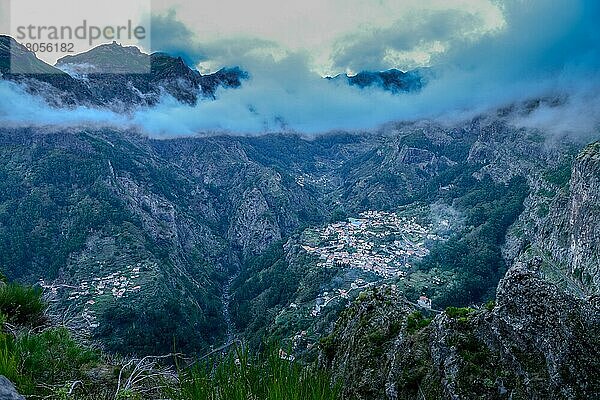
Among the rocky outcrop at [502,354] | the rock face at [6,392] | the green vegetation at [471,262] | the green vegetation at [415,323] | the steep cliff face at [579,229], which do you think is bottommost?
the green vegetation at [471,262]

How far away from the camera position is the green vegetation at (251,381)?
4.02 meters

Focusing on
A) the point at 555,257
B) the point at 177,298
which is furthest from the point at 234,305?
the point at 555,257

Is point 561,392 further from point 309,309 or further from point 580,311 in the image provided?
point 309,309

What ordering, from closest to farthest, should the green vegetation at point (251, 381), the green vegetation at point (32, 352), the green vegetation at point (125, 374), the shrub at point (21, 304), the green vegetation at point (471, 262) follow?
the green vegetation at point (251, 381), the green vegetation at point (125, 374), the green vegetation at point (32, 352), the shrub at point (21, 304), the green vegetation at point (471, 262)

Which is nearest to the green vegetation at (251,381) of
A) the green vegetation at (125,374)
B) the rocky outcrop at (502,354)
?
the green vegetation at (125,374)

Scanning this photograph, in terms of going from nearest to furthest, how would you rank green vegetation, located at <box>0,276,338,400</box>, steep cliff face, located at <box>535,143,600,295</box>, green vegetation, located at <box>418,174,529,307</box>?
green vegetation, located at <box>0,276,338,400</box>, steep cliff face, located at <box>535,143,600,295</box>, green vegetation, located at <box>418,174,529,307</box>

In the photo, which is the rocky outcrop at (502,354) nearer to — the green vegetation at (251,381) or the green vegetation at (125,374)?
the green vegetation at (251,381)

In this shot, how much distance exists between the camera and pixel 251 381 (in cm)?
433

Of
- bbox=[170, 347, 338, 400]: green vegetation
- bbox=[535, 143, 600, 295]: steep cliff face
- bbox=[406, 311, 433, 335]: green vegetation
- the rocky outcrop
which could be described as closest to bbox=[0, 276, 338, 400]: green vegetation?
bbox=[170, 347, 338, 400]: green vegetation

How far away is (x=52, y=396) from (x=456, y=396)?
598cm

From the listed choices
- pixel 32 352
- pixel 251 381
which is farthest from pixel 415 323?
pixel 32 352

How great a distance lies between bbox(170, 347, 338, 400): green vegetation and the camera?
13.2 feet

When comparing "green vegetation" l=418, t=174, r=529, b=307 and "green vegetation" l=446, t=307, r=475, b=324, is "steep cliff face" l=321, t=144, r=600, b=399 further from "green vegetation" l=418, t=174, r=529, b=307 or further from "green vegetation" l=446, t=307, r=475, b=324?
"green vegetation" l=418, t=174, r=529, b=307

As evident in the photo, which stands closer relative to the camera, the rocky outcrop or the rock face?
the rock face
